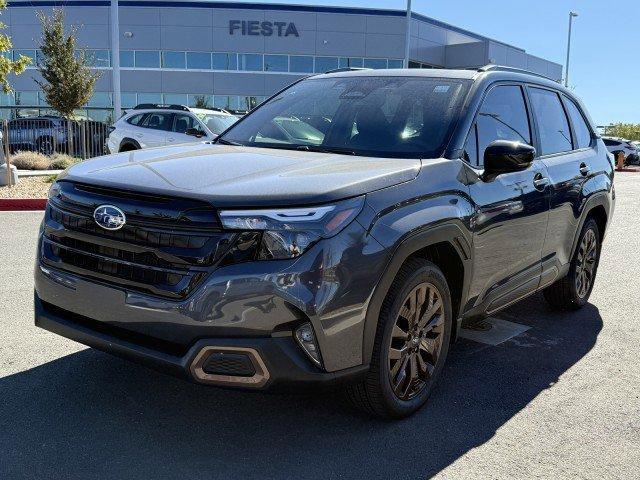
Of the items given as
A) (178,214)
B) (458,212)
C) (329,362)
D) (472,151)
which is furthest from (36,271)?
(472,151)

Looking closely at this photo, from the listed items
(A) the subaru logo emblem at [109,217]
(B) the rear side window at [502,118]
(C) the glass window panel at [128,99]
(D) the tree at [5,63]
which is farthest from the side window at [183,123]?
(C) the glass window panel at [128,99]

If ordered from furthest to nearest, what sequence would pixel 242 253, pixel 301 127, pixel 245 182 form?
pixel 301 127, pixel 245 182, pixel 242 253

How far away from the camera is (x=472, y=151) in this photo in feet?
12.2

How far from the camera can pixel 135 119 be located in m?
16.2

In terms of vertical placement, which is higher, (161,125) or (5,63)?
(5,63)

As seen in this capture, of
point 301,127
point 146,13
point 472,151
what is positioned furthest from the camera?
point 146,13

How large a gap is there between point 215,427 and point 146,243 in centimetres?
102

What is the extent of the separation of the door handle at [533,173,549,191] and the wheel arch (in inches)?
39.0

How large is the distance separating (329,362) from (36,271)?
1564 millimetres

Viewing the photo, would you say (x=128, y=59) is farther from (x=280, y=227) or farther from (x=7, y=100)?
(x=280, y=227)

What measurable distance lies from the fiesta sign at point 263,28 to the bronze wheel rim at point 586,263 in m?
37.1

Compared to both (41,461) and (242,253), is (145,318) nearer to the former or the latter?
(242,253)

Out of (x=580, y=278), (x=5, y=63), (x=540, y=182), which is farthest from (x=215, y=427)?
(x=5, y=63)

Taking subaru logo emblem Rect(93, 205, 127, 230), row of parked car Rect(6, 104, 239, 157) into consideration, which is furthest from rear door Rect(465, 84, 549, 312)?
row of parked car Rect(6, 104, 239, 157)
